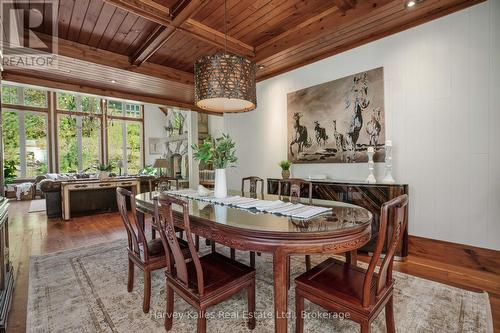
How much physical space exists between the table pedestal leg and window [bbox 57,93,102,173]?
9711 millimetres

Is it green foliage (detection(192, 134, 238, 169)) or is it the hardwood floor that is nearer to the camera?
the hardwood floor

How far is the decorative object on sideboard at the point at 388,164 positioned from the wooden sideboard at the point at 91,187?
5.21 meters

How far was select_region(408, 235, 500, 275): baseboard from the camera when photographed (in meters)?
2.52

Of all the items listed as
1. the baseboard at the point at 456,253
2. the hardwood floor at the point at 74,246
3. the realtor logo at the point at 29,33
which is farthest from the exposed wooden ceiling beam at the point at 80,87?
the baseboard at the point at 456,253

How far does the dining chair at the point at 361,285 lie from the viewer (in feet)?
4.03

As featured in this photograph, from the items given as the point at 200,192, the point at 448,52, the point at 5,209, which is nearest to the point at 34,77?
the point at 5,209

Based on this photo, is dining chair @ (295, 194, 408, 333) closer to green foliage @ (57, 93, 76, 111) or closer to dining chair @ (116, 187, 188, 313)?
dining chair @ (116, 187, 188, 313)

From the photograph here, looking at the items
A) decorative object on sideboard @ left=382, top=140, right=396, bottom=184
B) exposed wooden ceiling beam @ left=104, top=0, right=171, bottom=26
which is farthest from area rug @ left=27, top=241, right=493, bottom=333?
exposed wooden ceiling beam @ left=104, top=0, right=171, bottom=26

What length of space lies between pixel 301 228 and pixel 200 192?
1574mm

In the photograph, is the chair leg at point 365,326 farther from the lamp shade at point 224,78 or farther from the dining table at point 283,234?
the lamp shade at point 224,78

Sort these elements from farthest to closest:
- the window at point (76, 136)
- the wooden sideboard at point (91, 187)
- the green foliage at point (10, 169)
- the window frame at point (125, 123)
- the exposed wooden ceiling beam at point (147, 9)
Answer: the window frame at point (125, 123), the window at point (76, 136), the green foliage at point (10, 169), the wooden sideboard at point (91, 187), the exposed wooden ceiling beam at point (147, 9)

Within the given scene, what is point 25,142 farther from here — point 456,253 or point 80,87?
point 456,253

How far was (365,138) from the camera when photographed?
345cm

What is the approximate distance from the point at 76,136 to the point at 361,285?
1109 centimetres
